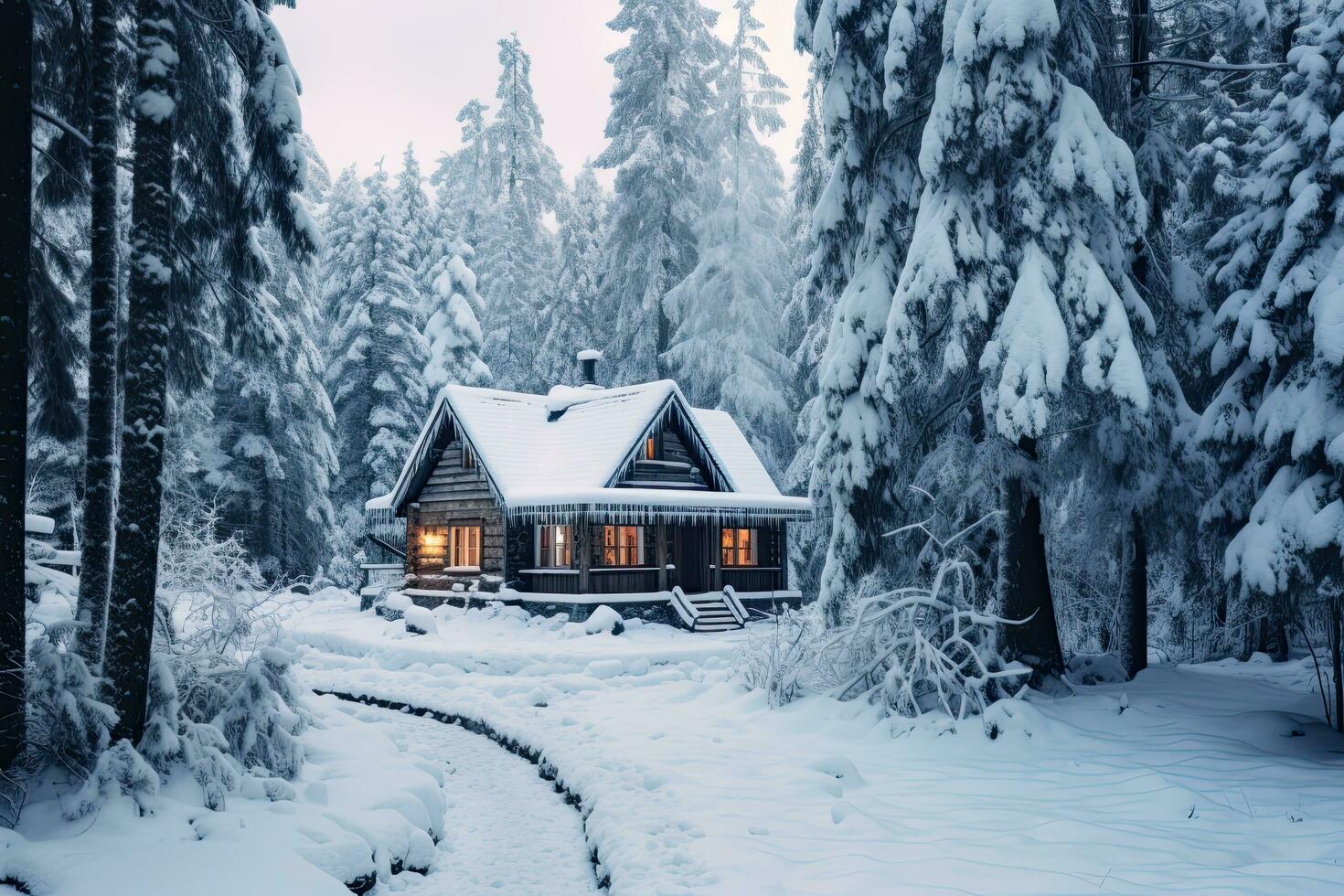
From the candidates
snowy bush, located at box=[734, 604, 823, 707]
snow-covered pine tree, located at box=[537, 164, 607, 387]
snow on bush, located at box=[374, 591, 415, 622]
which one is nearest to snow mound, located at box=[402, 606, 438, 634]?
snow on bush, located at box=[374, 591, 415, 622]

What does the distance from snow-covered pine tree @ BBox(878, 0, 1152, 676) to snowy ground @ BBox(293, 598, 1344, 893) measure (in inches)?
82.6

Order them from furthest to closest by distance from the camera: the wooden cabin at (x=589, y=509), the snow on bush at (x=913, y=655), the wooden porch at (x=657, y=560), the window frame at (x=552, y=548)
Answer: the window frame at (x=552, y=548) → the wooden porch at (x=657, y=560) → the wooden cabin at (x=589, y=509) → the snow on bush at (x=913, y=655)

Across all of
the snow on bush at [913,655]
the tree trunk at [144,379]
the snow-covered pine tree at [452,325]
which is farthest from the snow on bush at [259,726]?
the snow-covered pine tree at [452,325]

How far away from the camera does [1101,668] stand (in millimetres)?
12734

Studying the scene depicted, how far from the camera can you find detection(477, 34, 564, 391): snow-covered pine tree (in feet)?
150

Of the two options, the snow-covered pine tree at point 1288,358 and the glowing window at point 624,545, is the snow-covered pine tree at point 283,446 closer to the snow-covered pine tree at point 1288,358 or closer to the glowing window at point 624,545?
the glowing window at point 624,545

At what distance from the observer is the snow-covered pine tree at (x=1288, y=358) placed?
8680mm

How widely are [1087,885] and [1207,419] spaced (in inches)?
265

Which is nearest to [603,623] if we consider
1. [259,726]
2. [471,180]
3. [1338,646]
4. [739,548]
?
[739,548]

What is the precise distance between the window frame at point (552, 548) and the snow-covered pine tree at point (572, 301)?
57.4ft

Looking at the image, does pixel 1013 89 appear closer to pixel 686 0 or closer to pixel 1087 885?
pixel 1087 885

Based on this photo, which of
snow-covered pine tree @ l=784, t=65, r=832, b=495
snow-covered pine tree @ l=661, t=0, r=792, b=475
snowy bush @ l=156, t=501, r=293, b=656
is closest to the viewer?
snowy bush @ l=156, t=501, r=293, b=656

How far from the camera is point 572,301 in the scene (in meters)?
42.0

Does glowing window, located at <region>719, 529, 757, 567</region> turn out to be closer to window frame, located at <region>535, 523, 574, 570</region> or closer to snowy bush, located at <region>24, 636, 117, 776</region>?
window frame, located at <region>535, 523, 574, 570</region>
